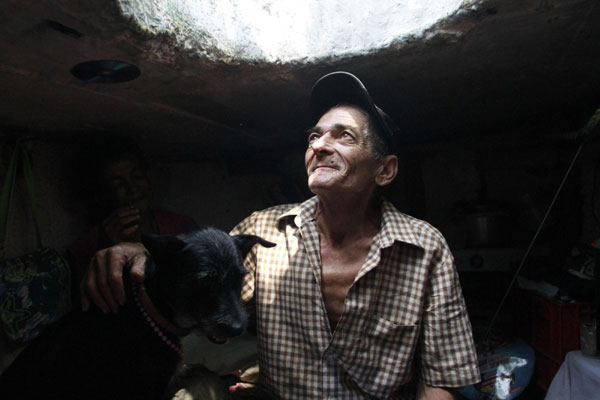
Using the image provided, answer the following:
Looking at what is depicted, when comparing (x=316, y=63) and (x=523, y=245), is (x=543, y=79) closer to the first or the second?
(x=316, y=63)

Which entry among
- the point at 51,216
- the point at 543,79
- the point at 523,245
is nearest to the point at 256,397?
the point at 51,216

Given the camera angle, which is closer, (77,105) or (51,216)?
(77,105)

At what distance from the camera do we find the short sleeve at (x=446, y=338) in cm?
211

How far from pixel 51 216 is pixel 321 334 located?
2.16 m

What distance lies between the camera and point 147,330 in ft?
6.24

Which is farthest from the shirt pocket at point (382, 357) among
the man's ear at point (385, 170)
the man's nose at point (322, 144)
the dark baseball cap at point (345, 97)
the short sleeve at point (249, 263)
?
the dark baseball cap at point (345, 97)

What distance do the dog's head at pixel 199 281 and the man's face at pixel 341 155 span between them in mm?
673

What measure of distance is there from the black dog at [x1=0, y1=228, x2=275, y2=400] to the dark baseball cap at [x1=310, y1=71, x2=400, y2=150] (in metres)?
0.99

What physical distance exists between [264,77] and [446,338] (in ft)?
5.67

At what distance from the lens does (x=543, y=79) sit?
2584 millimetres

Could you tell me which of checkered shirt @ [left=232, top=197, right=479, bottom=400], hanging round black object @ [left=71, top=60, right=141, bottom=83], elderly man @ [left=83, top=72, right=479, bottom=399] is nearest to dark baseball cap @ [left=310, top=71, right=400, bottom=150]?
elderly man @ [left=83, top=72, right=479, bottom=399]

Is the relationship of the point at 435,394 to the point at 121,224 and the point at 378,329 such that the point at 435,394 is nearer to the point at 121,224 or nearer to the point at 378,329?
the point at 378,329

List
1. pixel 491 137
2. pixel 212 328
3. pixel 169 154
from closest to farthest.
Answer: pixel 212 328
pixel 169 154
pixel 491 137

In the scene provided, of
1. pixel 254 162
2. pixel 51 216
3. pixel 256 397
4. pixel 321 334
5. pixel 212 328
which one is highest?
pixel 254 162
